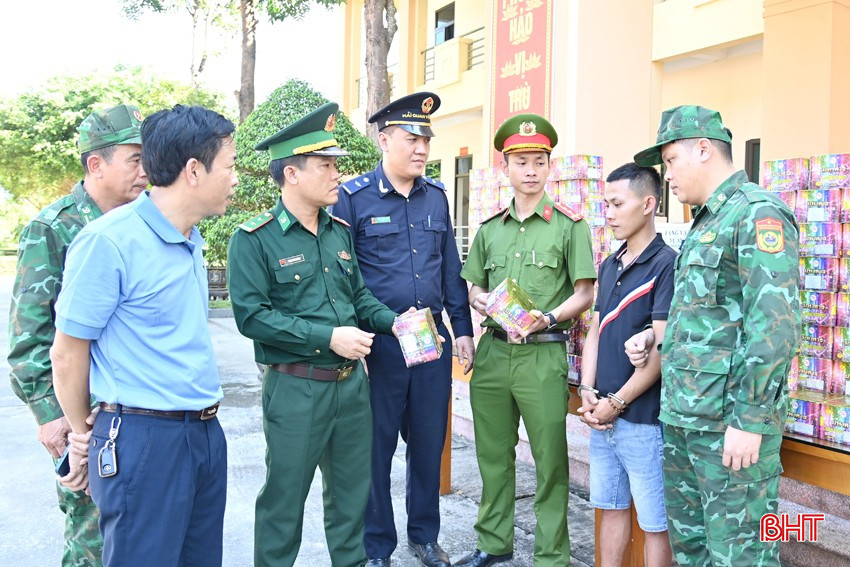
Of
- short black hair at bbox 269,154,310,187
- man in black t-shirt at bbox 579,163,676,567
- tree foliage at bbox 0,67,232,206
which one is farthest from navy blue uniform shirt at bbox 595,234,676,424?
tree foliage at bbox 0,67,232,206

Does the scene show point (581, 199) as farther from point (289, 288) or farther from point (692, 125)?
point (289, 288)

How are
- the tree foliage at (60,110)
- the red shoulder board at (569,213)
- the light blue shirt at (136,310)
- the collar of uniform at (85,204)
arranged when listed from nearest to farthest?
the light blue shirt at (136,310), the collar of uniform at (85,204), the red shoulder board at (569,213), the tree foliage at (60,110)

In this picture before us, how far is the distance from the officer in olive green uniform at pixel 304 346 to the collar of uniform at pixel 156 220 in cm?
68

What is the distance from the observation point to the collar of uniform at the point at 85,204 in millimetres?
2340

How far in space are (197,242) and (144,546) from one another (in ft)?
2.78

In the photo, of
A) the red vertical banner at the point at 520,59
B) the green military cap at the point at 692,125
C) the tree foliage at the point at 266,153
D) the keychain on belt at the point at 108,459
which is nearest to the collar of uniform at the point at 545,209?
the green military cap at the point at 692,125

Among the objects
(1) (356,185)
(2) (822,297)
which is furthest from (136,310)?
(2) (822,297)

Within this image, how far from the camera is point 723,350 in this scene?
84.8 inches

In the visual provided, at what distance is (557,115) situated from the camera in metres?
7.14

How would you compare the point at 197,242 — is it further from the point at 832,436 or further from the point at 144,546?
the point at 832,436

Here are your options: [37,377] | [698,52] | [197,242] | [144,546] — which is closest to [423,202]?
[197,242]

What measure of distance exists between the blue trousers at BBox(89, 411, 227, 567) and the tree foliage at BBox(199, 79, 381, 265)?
24.9ft

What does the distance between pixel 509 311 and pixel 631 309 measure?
1.57 feet

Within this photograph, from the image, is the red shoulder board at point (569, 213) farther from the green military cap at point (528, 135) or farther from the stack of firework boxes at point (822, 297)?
the stack of firework boxes at point (822, 297)
